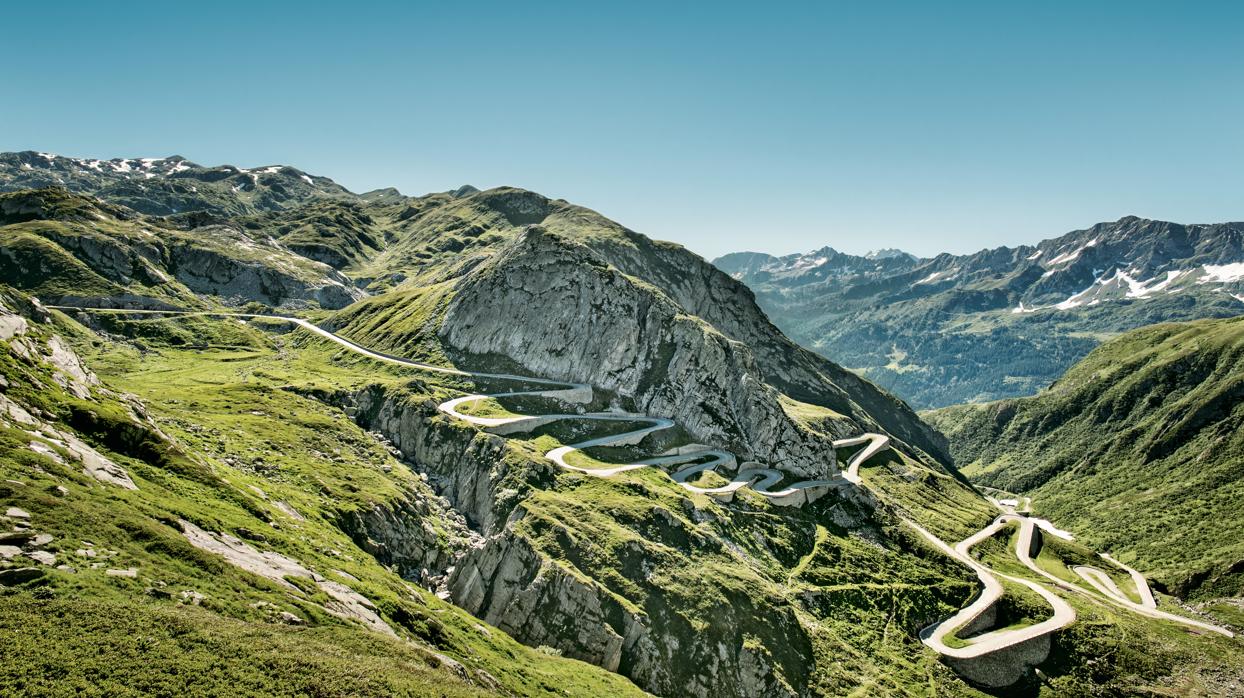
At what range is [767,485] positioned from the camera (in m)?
117

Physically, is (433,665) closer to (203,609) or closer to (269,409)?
(203,609)

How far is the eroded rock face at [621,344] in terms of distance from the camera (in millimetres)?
133375

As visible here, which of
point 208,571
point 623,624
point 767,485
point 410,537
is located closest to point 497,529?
point 410,537

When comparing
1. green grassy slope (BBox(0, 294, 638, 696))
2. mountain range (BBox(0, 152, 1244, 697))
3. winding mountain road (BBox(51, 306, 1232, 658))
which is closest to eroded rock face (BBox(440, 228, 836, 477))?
mountain range (BBox(0, 152, 1244, 697))

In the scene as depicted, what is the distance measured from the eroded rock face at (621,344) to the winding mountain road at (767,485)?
17.8 ft

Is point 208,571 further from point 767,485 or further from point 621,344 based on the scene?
point 621,344

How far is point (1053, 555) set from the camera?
164 meters

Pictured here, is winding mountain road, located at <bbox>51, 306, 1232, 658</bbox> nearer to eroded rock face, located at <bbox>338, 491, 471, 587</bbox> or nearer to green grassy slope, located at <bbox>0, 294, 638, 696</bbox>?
eroded rock face, located at <bbox>338, 491, 471, 587</bbox>

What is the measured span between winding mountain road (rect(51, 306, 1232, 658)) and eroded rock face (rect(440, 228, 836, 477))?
17.8 ft

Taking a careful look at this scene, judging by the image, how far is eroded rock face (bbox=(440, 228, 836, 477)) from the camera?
133 m

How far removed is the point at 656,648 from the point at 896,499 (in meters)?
121

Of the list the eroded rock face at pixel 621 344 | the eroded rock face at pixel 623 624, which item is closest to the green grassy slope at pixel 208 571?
the eroded rock face at pixel 623 624

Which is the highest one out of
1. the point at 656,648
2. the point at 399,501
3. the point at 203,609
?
the point at 203,609

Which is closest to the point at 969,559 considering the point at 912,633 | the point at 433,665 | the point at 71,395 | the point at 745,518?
the point at 912,633
